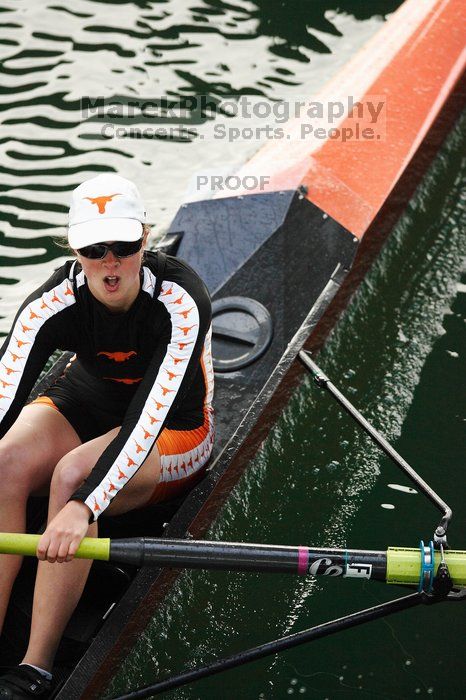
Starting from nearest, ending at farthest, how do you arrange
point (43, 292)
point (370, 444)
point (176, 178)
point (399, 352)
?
point (43, 292) → point (370, 444) → point (399, 352) → point (176, 178)

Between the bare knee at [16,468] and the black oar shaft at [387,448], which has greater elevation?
the bare knee at [16,468]

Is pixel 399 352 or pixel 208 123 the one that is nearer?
pixel 399 352

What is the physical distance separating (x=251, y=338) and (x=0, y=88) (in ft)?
10.1

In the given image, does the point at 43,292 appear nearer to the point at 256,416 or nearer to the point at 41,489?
the point at 41,489

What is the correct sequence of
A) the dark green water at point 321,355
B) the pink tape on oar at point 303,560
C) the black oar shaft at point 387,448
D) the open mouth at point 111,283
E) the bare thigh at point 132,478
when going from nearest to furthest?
the pink tape on oar at point 303,560
the open mouth at point 111,283
the bare thigh at point 132,478
the black oar shaft at point 387,448
the dark green water at point 321,355

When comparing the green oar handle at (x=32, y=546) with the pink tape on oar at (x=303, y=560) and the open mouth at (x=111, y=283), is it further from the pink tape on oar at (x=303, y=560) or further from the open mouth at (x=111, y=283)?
the open mouth at (x=111, y=283)

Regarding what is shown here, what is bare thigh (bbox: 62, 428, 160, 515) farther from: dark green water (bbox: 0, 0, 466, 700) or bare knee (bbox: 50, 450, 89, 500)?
dark green water (bbox: 0, 0, 466, 700)

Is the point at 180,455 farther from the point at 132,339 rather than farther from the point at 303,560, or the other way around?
the point at 303,560

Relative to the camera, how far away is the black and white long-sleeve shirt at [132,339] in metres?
2.97

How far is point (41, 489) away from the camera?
10.4 feet

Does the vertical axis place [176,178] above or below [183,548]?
below

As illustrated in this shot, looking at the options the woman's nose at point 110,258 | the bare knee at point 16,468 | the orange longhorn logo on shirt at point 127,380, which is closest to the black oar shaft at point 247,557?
the bare knee at point 16,468

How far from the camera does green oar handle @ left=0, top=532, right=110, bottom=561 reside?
8.74ft

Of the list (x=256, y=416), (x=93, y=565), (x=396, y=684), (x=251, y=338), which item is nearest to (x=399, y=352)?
(x=251, y=338)
